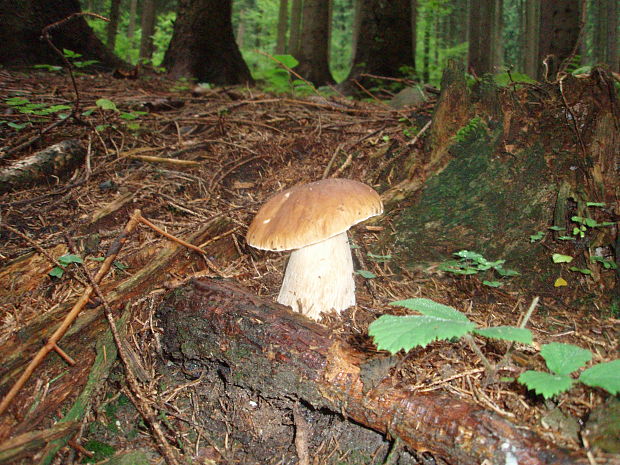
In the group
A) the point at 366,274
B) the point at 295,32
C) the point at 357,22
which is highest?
the point at 357,22

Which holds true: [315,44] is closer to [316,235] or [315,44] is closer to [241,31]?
[316,235]

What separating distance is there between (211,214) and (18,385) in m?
1.59

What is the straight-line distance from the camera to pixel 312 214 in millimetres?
2061

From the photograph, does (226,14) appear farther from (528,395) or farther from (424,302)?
(528,395)

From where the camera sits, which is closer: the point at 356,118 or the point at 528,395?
the point at 528,395

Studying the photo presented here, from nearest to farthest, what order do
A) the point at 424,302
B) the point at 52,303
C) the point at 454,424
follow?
the point at 454,424
the point at 424,302
the point at 52,303

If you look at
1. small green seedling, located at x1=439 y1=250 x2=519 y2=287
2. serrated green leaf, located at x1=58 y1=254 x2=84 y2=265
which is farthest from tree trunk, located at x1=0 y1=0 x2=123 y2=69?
small green seedling, located at x1=439 y1=250 x2=519 y2=287

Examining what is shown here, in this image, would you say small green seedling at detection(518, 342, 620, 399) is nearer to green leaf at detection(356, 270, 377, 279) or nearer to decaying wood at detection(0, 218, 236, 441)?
green leaf at detection(356, 270, 377, 279)

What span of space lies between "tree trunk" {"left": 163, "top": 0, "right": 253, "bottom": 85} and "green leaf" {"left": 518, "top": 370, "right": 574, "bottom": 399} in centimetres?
717

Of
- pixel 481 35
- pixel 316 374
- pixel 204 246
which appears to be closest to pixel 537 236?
pixel 316 374

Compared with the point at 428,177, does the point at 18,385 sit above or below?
below

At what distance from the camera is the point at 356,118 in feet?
14.3

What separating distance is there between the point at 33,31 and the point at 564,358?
23.6 ft

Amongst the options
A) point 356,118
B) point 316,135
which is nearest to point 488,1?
point 356,118
